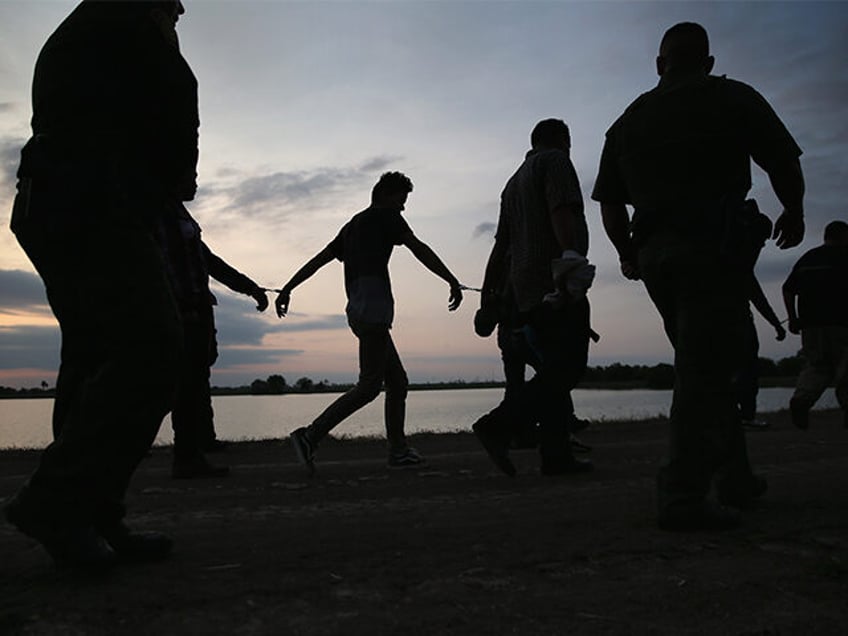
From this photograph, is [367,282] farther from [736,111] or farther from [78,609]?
[78,609]

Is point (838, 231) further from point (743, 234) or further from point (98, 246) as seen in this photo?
point (98, 246)

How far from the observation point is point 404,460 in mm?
5816

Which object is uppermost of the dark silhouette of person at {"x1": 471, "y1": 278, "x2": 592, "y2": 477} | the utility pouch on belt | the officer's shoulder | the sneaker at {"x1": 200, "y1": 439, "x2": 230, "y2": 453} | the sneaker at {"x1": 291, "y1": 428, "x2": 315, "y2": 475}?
the officer's shoulder

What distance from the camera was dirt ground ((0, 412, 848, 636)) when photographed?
1.96 m

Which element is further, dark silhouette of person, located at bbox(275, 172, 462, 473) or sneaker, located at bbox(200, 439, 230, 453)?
sneaker, located at bbox(200, 439, 230, 453)

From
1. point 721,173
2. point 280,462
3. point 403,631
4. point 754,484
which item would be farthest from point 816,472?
point 280,462

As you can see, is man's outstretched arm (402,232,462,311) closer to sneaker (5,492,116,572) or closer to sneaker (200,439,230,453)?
sneaker (200,439,230,453)

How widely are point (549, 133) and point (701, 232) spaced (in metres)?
2.39

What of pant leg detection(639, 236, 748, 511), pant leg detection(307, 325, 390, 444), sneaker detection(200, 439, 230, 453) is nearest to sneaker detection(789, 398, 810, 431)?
pant leg detection(307, 325, 390, 444)

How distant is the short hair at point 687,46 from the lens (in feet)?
11.3

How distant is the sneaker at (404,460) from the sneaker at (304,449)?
699mm

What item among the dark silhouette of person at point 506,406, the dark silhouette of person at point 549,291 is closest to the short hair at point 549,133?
the dark silhouette of person at point 549,291

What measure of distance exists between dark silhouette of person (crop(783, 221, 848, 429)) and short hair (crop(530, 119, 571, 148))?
14.9 feet

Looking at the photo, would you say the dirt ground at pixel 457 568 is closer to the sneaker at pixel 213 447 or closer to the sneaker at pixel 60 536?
the sneaker at pixel 60 536
